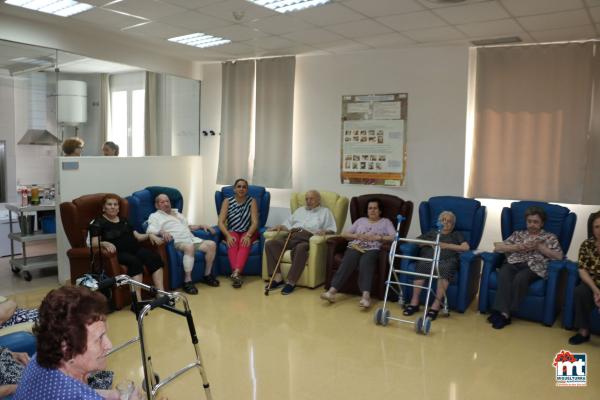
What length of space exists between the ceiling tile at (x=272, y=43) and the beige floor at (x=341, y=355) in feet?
9.66

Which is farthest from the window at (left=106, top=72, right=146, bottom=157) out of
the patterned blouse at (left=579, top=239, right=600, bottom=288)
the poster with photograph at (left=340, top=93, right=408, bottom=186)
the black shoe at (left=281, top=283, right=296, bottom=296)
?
the patterned blouse at (left=579, top=239, right=600, bottom=288)

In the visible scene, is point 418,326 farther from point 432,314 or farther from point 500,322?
point 500,322

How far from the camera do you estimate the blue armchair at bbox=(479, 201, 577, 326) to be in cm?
411

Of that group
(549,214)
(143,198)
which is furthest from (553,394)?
(143,198)

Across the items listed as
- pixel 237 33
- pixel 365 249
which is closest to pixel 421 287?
pixel 365 249

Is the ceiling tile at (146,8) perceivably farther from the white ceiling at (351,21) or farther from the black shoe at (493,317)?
the black shoe at (493,317)

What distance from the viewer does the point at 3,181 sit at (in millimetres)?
5562

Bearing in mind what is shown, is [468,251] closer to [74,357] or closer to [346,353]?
[346,353]

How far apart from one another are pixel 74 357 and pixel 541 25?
4.69m

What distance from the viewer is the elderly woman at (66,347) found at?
1.50 meters

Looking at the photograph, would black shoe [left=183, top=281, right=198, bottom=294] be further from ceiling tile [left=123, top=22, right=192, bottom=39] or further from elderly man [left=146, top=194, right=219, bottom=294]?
ceiling tile [left=123, top=22, right=192, bottom=39]

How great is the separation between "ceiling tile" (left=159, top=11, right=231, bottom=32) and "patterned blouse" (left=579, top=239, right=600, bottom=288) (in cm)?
382

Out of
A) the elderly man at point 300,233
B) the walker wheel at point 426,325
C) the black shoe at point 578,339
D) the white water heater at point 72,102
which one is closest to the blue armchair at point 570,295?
the black shoe at point 578,339

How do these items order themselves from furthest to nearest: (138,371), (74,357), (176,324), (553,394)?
(176,324) < (138,371) < (553,394) < (74,357)
